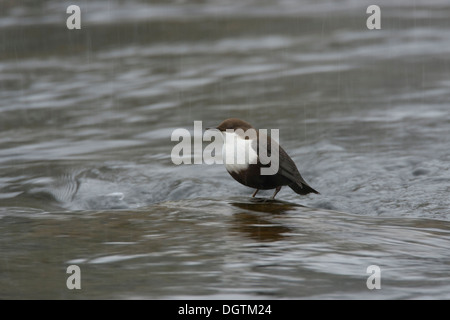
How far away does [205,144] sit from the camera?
9.48 metres

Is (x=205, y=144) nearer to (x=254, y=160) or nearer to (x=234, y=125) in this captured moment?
(x=234, y=125)

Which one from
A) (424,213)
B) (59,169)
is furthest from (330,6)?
(424,213)

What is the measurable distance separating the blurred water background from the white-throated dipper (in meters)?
0.25

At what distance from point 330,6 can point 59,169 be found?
9421 mm

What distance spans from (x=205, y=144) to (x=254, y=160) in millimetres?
3594

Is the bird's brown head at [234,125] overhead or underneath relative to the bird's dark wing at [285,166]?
overhead

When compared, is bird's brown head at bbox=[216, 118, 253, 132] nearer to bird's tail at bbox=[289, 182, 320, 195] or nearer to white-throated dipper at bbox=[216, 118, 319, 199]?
white-throated dipper at bbox=[216, 118, 319, 199]

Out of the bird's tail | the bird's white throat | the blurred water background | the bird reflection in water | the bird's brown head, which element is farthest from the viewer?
the bird's tail

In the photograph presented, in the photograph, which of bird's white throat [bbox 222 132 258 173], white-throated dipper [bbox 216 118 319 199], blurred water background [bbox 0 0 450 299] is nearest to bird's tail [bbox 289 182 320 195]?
white-throated dipper [bbox 216 118 319 199]

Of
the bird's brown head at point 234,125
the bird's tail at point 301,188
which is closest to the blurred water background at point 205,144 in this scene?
the bird's tail at point 301,188

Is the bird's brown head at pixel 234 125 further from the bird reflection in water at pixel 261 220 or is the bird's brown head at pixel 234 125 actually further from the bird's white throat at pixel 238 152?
the bird reflection in water at pixel 261 220

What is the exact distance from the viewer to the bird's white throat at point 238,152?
5926 mm

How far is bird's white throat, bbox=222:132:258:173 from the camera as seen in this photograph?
593 cm

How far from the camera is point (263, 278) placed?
4656 mm
